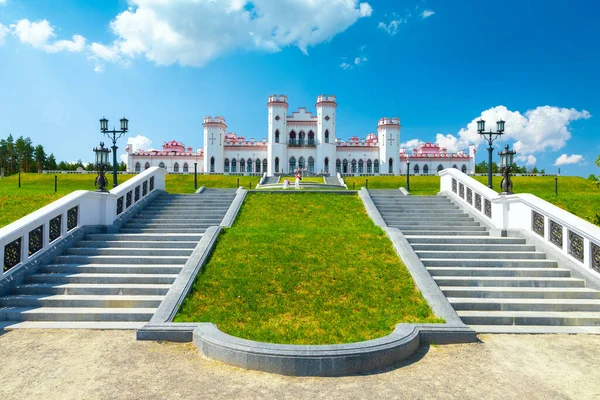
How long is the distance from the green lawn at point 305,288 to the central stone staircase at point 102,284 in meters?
0.98

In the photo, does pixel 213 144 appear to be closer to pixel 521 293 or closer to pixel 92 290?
pixel 92 290

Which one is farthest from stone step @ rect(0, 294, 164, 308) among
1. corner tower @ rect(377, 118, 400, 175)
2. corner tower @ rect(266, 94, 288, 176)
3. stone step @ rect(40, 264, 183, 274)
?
corner tower @ rect(377, 118, 400, 175)

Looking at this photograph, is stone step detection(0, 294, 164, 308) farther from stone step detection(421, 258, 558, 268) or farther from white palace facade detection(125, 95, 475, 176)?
white palace facade detection(125, 95, 475, 176)

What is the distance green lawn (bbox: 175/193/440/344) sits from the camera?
625cm

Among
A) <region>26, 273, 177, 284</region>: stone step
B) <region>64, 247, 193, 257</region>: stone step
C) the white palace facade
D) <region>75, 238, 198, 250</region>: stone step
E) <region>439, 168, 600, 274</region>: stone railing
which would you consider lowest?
<region>26, 273, 177, 284</region>: stone step

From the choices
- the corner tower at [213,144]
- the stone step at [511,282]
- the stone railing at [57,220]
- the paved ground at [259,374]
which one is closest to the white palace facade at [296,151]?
→ the corner tower at [213,144]

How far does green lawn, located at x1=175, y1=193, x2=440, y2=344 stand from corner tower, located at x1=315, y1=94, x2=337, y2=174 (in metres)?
57.8

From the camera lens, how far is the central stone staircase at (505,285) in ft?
22.9

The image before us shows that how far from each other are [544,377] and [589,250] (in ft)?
15.5

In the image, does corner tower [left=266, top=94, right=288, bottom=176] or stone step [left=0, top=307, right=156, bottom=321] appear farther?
corner tower [left=266, top=94, right=288, bottom=176]

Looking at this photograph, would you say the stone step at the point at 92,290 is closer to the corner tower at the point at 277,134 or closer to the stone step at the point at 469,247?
the stone step at the point at 469,247

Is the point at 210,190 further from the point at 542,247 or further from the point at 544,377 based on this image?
the point at 544,377

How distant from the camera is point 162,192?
1644 centimetres

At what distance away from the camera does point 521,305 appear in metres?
7.38
